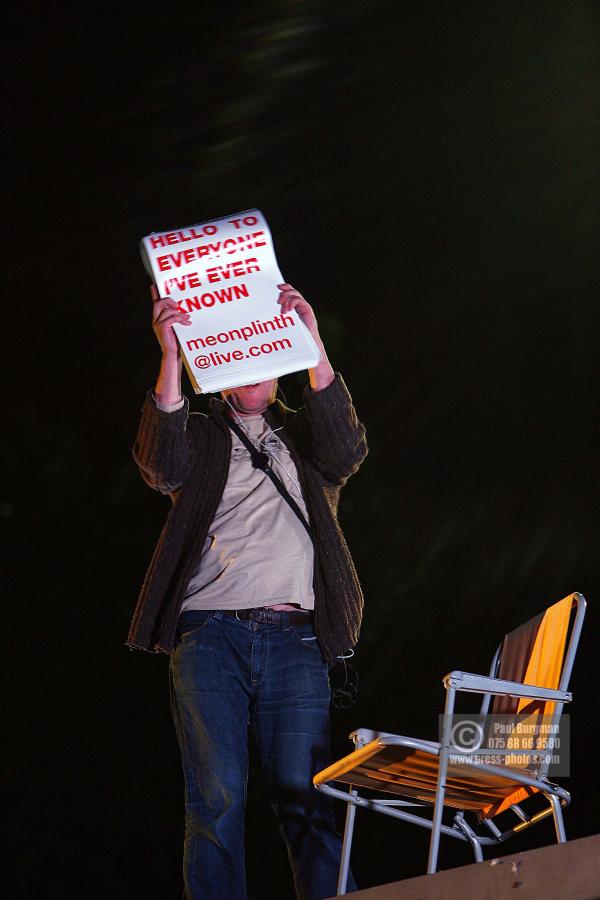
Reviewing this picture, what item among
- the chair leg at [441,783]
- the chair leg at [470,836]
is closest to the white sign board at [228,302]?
the chair leg at [441,783]

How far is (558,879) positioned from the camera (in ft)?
3.76

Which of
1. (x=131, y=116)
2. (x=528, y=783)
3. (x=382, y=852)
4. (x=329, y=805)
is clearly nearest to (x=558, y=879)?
(x=528, y=783)

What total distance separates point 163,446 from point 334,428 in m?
0.36

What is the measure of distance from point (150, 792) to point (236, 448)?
6.79 feet

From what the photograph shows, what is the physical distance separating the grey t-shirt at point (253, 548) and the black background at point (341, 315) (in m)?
1.89

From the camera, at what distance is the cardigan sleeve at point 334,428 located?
2.01 metres

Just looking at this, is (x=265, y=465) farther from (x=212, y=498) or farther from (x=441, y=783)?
(x=441, y=783)

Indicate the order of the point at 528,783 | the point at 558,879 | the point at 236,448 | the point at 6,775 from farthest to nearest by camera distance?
the point at 6,775 → the point at 236,448 → the point at 528,783 → the point at 558,879

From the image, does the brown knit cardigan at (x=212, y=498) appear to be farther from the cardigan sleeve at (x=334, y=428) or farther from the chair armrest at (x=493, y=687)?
the chair armrest at (x=493, y=687)

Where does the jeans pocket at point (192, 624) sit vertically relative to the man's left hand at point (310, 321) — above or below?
below

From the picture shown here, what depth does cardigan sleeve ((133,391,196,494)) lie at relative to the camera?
1975 mm

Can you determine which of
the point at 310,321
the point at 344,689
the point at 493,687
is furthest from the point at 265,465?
the point at 344,689

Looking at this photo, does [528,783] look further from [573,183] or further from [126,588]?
[573,183]

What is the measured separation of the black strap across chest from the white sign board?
0.18m
